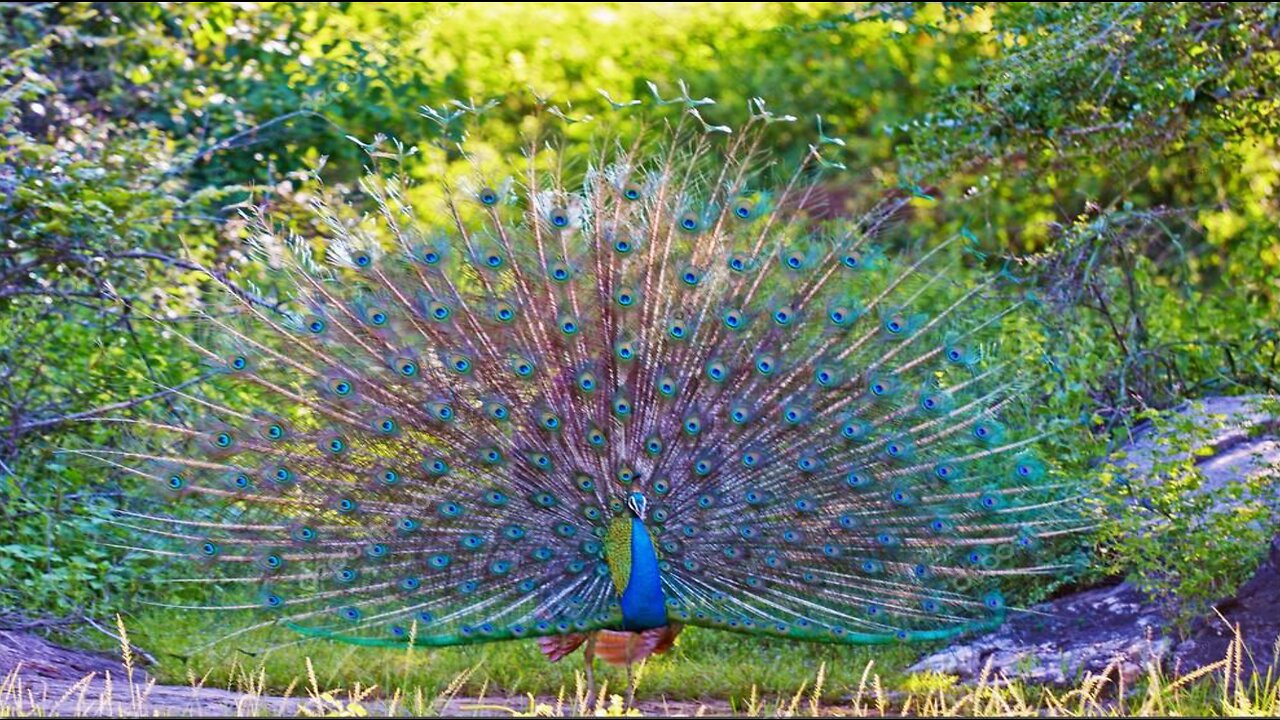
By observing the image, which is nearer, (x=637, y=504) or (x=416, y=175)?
(x=637, y=504)

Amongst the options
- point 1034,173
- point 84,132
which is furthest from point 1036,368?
point 84,132

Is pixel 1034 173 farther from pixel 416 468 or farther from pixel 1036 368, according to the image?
pixel 416 468

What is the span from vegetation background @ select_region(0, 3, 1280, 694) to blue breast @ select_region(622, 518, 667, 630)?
391 millimetres

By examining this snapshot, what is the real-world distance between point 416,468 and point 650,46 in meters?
8.08

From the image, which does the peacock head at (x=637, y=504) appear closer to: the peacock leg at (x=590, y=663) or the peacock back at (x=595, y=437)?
the peacock back at (x=595, y=437)

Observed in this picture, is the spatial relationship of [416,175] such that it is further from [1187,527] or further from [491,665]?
[1187,527]

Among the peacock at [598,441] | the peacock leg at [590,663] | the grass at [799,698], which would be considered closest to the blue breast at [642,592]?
the peacock at [598,441]

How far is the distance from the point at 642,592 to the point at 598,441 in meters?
0.59

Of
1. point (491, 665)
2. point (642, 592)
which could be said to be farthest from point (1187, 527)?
point (491, 665)

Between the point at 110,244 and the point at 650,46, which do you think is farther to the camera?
the point at 650,46

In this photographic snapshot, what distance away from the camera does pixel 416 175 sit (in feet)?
38.8

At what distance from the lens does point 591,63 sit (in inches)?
541

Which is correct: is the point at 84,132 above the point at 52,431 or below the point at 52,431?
above

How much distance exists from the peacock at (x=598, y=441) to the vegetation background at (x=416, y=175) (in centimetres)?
37
